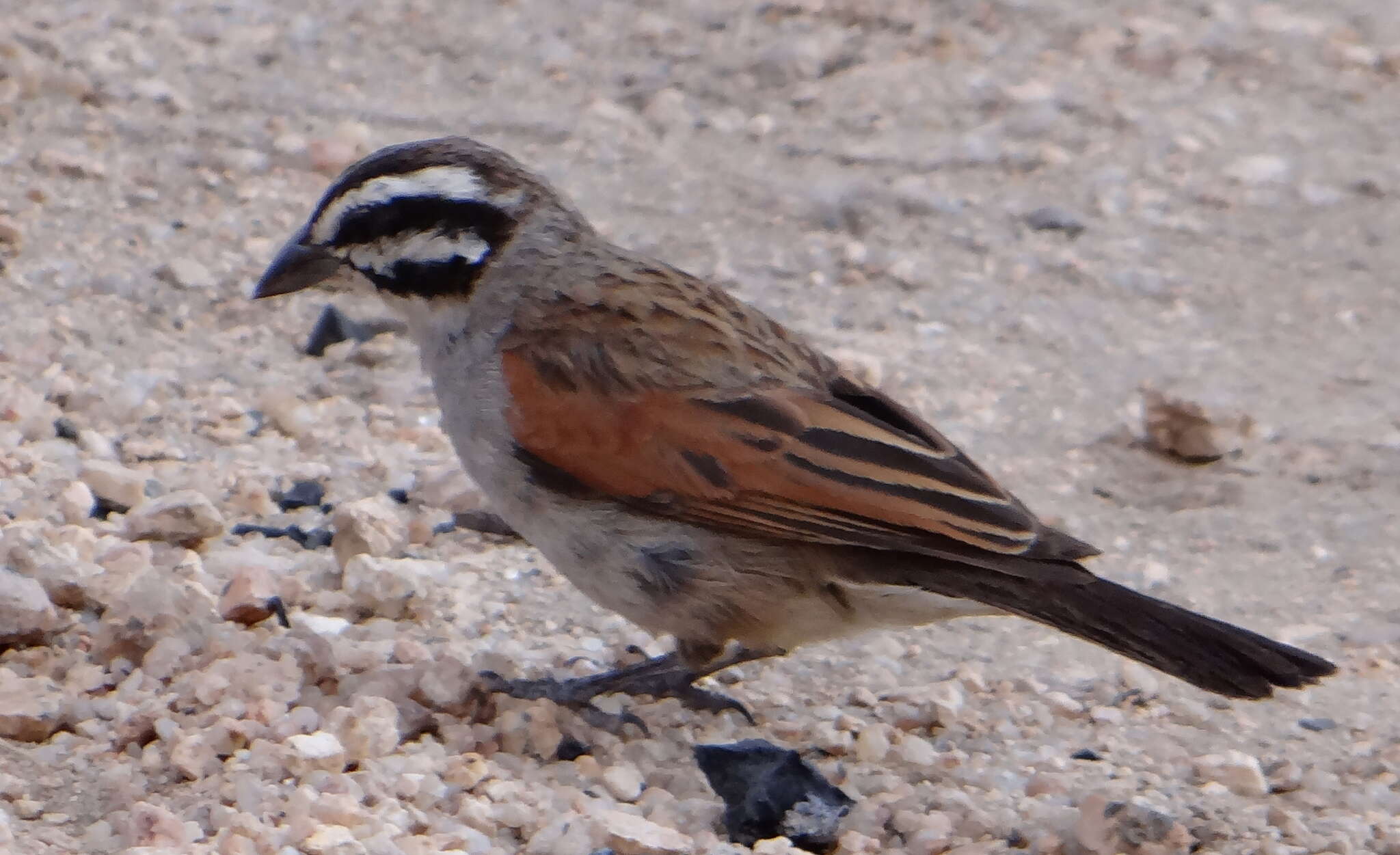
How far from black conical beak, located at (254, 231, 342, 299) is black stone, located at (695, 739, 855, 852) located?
1.97m

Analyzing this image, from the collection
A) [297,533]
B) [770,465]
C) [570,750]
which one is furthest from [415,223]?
[570,750]

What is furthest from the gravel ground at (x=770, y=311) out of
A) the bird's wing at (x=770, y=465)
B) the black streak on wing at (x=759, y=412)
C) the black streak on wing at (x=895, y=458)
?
the black streak on wing at (x=759, y=412)

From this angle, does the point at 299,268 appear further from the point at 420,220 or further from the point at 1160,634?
the point at 1160,634

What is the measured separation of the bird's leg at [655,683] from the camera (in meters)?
5.41

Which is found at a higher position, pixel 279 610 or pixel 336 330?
pixel 336 330

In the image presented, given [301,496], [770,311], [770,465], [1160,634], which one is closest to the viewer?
[1160,634]

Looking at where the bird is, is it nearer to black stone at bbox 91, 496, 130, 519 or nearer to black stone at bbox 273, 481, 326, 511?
black stone at bbox 273, 481, 326, 511

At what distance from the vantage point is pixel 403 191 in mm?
5859

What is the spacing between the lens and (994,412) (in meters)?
7.82

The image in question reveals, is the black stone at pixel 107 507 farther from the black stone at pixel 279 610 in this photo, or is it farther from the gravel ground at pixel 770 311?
the black stone at pixel 279 610

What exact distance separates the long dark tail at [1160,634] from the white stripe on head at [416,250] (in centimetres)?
188

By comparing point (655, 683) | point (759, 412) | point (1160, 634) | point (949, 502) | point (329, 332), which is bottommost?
point (655, 683)

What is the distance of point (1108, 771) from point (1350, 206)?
535 centimetres

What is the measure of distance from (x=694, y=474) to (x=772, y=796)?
911 millimetres
